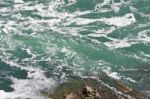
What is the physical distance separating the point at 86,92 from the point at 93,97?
936 millimetres

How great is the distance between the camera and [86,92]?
57625 mm

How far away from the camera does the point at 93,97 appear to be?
190 feet
